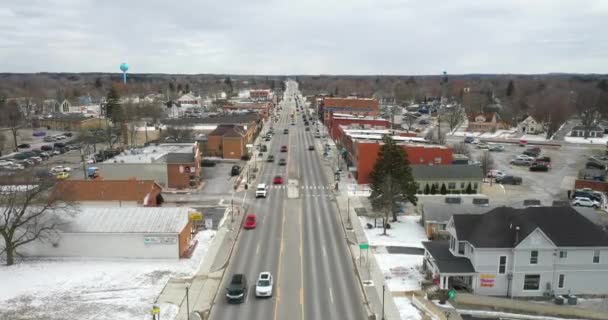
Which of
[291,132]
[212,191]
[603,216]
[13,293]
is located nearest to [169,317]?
[13,293]

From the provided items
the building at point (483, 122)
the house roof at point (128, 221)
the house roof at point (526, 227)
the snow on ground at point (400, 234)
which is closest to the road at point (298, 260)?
the snow on ground at point (400, 234)

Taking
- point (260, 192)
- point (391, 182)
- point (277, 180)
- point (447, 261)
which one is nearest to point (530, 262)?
point (447, 261)

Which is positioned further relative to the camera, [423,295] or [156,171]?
[156,171]

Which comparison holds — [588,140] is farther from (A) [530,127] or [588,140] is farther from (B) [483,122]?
(B) [483,122]

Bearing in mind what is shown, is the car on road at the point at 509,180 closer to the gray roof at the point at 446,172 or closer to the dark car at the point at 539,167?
the gray roof at the point at 446,172

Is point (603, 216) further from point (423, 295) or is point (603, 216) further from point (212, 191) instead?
point (212, 191)
